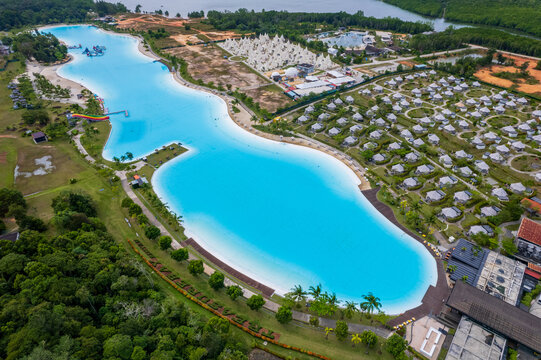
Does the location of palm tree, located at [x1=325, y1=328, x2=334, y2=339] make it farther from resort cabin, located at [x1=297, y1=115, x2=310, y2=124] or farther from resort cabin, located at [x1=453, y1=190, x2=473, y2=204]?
resort cabin, located at [x1=297, y1=115, x2=310, y2=124]

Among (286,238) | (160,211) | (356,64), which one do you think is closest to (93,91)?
(160,211)

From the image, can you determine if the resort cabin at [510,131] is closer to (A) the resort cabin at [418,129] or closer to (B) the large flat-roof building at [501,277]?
(A) the resort cabin at [418,129]

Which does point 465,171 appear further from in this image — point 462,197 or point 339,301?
point 339,301

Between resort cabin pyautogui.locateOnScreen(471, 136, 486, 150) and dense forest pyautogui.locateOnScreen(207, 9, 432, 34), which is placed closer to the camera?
resort cabin pyautogui.locateOnScreen(471, 136, 486, 150)

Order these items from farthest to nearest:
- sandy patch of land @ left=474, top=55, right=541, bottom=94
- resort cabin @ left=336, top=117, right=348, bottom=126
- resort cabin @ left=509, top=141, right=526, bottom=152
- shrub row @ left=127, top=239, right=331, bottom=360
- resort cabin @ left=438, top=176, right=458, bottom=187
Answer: sandy patch of land @ left=474, top=55, right=541, bottom=94 < resort cabin @ left=336, top=117, right=348, bottom=126 < resort cabin @ left=509, top=141, right=526, bottom=152 < resort cabin @ left=438, top=176, right=458, bottom=187 < shrub row @ left=127, top=239, right=331, bottom=360

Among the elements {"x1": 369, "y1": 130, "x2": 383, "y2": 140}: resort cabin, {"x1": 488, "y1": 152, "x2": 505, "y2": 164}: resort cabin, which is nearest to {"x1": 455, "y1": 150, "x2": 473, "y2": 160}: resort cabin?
{"x1": 488, "y1": 152, "x2": 505, "y2": 164}: resort cabin

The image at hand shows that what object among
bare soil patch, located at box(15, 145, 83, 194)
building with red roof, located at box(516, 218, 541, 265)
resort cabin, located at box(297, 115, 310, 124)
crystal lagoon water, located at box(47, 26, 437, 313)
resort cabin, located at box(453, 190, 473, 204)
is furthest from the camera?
resort cabin, located at box(297, 115, 310, 124)

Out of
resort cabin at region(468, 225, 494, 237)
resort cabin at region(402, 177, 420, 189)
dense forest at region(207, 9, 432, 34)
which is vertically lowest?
resort cabin at region(468, 225, 494, 237)
